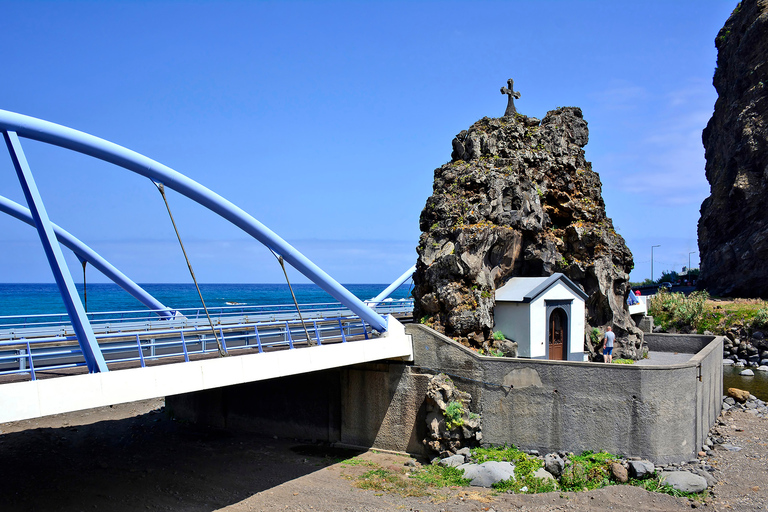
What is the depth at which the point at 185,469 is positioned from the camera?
1862 cm

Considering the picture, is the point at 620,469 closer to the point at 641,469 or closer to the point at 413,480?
the point at 641,469

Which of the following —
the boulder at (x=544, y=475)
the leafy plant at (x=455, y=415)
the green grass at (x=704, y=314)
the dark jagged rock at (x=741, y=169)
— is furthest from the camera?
the dark jagged rock at (x=741, y=169)

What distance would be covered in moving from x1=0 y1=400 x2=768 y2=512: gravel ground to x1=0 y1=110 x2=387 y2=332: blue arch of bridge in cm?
544

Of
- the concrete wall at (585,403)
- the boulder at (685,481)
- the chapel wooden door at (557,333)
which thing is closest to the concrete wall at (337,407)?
the concrete wall at (585,403)

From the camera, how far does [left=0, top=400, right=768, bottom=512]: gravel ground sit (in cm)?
1545

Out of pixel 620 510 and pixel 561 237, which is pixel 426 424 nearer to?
pixel 620 510

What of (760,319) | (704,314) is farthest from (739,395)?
(704,314)

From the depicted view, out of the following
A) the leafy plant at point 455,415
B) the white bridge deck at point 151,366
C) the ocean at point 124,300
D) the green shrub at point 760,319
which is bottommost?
the ocean at point 124,300

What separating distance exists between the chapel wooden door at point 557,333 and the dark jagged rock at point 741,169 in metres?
40.3

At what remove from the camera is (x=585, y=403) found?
17.4 m

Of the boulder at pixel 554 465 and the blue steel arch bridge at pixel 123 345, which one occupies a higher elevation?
the blue steel arch bridge at pixel 123 345

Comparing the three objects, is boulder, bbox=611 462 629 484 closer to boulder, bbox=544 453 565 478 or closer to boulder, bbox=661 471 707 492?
boulder, bbox=661 471 707 492

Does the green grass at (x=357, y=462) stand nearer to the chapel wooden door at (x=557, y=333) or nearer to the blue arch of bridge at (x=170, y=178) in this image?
the blue arch of bridge at (x=170, y=178)

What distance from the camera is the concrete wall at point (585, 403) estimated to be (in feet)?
55.5
